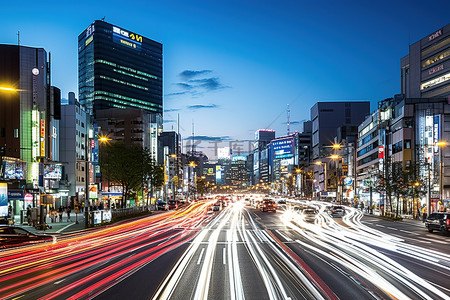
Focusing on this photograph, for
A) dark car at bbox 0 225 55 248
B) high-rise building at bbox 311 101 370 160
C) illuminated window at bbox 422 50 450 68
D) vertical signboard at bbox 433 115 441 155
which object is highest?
illuminated window at bbox 422 50 450 68

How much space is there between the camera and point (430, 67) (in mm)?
117250

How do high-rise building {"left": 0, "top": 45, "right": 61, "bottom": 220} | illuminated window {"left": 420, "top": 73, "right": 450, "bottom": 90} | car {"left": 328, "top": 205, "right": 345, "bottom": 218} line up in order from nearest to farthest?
car {"left": 328, "top": 205, "right": 345, "bottom": 218}
high-rise building {"left": 0, "top": 45, "right": 61, "bottom": 220}
illuminated window {"left": 420, "top": 73, "right": 450, "bottom": 90}

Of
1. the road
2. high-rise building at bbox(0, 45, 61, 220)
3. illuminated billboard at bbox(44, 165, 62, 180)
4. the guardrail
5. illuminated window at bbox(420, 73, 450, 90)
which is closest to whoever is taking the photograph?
the road

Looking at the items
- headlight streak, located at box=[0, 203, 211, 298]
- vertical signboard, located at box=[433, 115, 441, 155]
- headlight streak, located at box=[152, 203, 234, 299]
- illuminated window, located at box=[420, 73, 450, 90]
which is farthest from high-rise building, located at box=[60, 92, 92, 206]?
illuminated window, located at box=[420, 73, 450, 90]

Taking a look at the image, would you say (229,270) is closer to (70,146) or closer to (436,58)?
(70,146)

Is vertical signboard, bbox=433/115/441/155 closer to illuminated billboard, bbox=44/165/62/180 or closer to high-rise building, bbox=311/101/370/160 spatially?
illuminated billboard, bbox=44/165/62/180

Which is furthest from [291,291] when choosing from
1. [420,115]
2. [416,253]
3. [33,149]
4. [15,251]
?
[420,115]

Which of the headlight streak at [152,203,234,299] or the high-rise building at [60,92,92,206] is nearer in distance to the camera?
the headlight streak at [152,203,234,299]

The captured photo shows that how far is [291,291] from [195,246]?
14032mm

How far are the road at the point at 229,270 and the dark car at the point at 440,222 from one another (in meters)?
5.96

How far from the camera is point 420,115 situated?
8275 centimetres

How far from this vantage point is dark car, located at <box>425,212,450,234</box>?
115ft

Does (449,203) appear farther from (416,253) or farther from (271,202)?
(416,253)

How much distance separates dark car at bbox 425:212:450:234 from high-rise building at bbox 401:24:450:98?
78.6m
